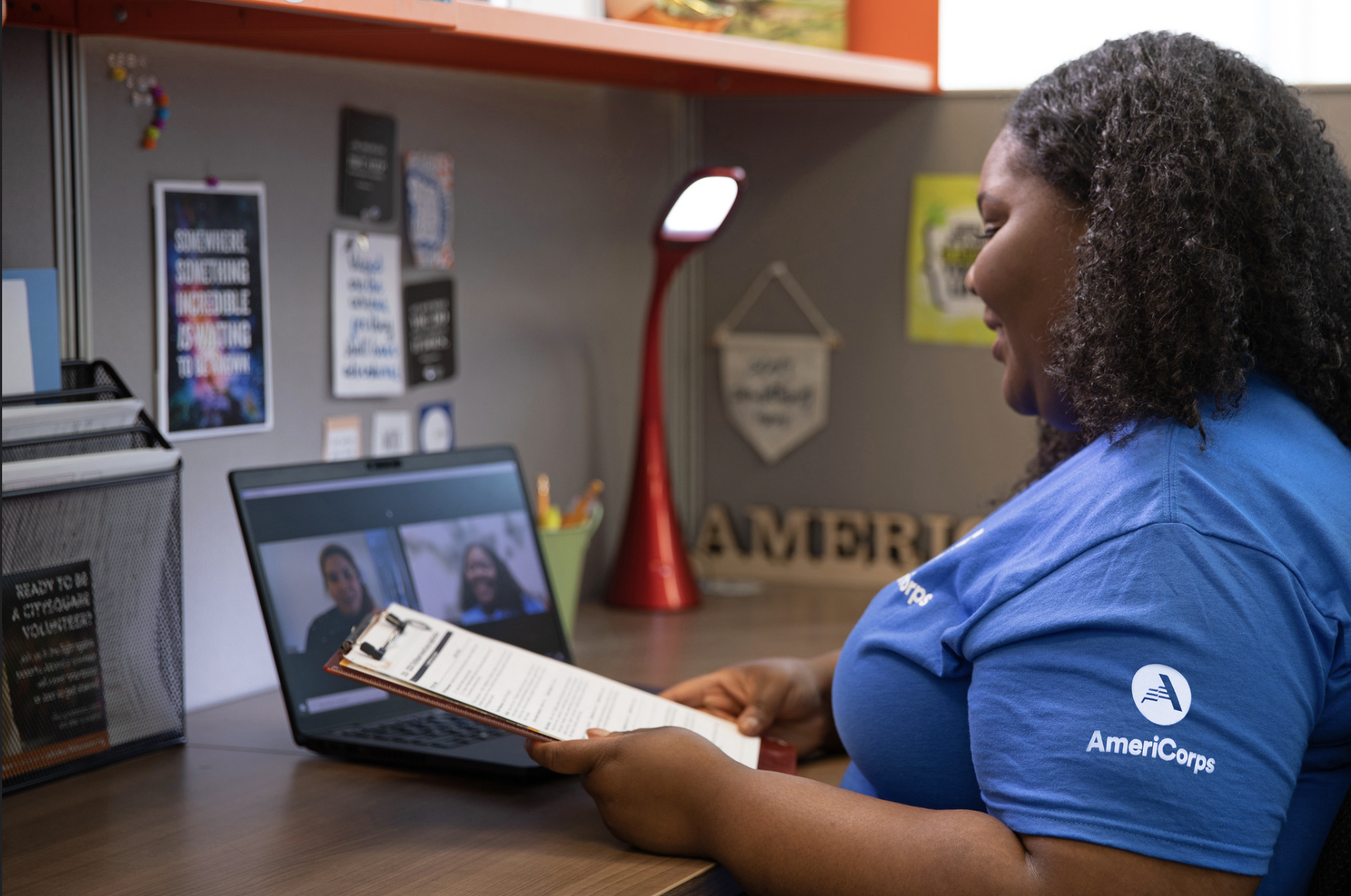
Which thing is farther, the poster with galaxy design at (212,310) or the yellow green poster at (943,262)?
the yellow green poster at (943,262)

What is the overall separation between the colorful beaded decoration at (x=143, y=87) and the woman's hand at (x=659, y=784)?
27.4 inches

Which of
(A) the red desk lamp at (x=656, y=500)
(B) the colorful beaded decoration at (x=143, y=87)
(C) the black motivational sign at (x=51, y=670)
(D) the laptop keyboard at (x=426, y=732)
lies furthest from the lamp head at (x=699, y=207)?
(C) the black motivational sign at (x=51, y=670)

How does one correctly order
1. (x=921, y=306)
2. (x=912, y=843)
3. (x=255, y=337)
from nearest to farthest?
(x=912, y=843) < (x=255, y=337) < (x=921, y=306)

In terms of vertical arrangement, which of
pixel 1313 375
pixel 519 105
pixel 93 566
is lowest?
pixel 93 566

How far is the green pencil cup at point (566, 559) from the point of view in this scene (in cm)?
153

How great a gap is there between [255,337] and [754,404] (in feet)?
2.62

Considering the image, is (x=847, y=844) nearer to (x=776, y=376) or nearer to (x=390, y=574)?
(x=390, y=574)

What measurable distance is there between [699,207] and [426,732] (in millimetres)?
794

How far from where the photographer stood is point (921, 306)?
5.96ft

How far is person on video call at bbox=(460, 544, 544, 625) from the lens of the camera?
1.29m

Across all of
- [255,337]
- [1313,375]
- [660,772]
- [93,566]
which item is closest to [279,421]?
[255,337]

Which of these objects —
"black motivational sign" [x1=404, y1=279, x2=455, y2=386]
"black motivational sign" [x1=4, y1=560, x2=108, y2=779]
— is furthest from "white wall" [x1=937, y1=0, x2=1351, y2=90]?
"black motivational sign" [x1=4, y1=560, x2=108, y2=779]

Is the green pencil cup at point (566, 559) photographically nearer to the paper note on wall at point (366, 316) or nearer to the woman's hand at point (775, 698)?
the paper note on wall at point (366, 316)

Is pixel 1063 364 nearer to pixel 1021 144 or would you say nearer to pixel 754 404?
pixel 1021 144
